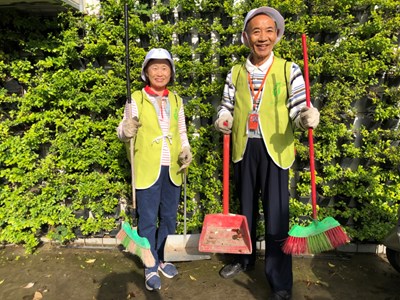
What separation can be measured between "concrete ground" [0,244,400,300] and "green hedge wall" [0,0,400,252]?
10.9 inches

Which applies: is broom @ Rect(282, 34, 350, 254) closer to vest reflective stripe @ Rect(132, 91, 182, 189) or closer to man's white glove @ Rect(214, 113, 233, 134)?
man's white glove @ Rect(214, 113, 233, 134)

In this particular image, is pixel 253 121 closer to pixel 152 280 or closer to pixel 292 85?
pixel 292 85

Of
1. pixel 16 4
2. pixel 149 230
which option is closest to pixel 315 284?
pixel 149 230

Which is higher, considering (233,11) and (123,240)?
(233,11)

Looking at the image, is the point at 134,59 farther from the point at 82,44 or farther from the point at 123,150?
the point at 123,150

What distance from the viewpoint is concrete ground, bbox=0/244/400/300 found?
2.94 m

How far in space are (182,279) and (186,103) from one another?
1.75 metres

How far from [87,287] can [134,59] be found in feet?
7.33

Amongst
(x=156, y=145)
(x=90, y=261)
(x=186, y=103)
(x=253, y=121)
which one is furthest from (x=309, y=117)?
(x=90, y=261)

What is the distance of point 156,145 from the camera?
2889mm

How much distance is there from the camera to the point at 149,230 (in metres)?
2.97

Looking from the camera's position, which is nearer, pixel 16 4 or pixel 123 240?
pixel 123 240

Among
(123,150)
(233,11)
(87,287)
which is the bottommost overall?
(87,287)

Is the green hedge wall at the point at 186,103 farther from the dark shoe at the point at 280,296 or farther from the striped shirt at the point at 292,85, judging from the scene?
the dark shoe at the point at 280,296
